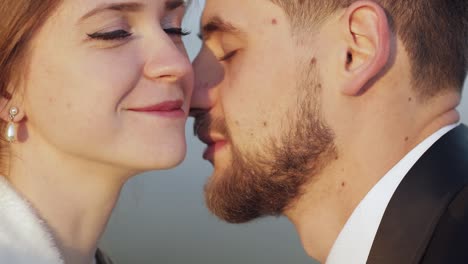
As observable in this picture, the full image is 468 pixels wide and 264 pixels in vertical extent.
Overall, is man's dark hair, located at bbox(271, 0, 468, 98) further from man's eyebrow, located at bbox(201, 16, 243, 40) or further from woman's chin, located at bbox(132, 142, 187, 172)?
woman's chin, located at bbox(132, 142, 187, 172)

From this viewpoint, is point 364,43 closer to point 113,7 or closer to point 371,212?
point 371,212

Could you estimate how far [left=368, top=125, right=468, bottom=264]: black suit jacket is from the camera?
110 cm

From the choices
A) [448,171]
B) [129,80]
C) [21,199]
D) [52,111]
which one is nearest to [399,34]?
[448,171]

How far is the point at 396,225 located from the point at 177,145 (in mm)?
432

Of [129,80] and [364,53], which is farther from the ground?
[364,53]

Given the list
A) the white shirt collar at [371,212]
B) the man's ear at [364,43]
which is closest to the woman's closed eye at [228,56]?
the man's ear at [364,43]

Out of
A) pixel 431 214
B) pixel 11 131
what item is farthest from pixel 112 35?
pixel 431 214

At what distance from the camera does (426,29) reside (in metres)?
1.36

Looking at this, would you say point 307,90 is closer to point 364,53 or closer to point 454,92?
point 364,53

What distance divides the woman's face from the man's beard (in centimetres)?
20

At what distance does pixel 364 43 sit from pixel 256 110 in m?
0.27

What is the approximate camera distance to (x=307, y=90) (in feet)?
4.50

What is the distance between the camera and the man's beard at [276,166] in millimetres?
1369

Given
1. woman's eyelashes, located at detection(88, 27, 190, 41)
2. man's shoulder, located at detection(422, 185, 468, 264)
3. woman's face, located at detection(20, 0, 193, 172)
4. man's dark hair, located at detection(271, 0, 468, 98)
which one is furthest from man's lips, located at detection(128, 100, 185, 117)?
man's shoulder, located at detection(422, 185, 468, 264)
